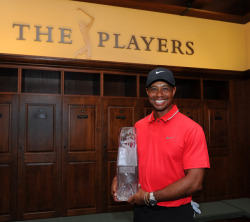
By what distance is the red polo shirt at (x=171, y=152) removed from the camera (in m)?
1.16

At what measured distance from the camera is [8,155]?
2979 millimetres

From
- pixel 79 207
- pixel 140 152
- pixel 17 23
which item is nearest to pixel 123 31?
pixel 17 23

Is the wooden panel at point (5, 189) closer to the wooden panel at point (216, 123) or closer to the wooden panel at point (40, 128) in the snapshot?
the wooden panel at point (40, 128)

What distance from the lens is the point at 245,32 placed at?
4555 millimetres

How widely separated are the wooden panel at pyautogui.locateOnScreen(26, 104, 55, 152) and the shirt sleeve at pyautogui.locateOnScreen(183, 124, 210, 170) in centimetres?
235

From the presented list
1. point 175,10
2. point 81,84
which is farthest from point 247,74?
point 81,84

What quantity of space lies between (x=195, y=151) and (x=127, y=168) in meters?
0.34

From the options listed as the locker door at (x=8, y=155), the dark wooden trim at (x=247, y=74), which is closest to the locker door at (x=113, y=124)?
the locker door at (x=8, y=155)

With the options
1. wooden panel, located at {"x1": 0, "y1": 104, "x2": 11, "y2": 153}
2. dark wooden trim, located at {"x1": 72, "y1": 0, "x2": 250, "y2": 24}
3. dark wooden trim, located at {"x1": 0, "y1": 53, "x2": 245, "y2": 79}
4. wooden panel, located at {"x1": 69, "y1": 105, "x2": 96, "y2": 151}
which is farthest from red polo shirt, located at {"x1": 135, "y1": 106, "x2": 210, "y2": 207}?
dark wooden trim, located at {"x1": 72, "y1": 0, "x2": 250, "y2": 24}

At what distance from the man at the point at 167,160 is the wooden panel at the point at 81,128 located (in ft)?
6.54

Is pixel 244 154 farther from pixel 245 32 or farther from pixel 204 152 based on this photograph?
pixel 204 152

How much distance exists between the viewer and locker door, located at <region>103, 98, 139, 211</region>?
3.28m

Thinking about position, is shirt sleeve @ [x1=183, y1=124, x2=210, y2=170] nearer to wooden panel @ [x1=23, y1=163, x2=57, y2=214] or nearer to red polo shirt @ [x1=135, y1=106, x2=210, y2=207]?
red polo shirt @ [x1=135, y1=106, x2=210, y2=207]

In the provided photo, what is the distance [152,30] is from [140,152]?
10.5 feet
